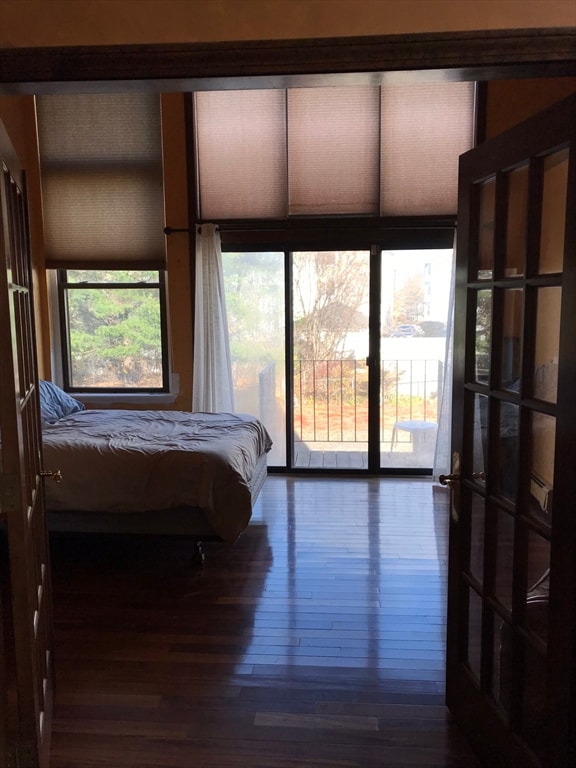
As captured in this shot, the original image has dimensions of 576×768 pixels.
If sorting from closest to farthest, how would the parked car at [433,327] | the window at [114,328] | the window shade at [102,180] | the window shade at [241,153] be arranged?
the window shade at [241,153] < the window shade at [102,180] < the parked car at [433,327] < the window at [114,328]

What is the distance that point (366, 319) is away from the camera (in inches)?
227

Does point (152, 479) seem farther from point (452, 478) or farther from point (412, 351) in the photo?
point (412, 351)

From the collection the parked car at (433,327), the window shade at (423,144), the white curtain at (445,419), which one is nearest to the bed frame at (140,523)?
the white curtain at (445,419)

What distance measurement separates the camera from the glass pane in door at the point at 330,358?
5730 mm

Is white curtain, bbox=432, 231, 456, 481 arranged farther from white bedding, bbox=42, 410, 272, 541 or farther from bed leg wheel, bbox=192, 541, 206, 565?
bed leg wheel, bbox=192, 541, 206, 565

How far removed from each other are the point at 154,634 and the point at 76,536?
3.32 ft

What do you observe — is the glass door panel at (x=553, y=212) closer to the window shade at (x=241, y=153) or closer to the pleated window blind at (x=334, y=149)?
the pleated window blind at (x=334, y=149)

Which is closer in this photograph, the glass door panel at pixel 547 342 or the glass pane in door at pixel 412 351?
the glass door panel at pixel 547 342

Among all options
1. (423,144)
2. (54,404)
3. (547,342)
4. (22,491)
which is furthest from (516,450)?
(423,144)

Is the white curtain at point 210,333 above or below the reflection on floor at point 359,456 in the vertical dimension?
above

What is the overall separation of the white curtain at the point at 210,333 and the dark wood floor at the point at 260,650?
4.90 ft

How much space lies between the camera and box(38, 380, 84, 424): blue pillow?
469 cm

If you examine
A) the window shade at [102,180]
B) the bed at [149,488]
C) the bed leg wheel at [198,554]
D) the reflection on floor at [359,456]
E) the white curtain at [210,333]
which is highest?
the window shade at [102,180]

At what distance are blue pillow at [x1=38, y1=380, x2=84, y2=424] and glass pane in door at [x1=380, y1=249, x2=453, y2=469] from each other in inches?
108
